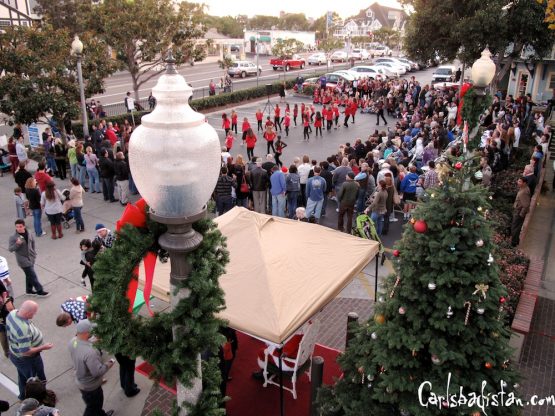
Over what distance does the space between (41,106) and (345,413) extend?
14772 millimetres

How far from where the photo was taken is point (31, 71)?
1584cm

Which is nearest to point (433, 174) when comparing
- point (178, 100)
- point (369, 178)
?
point (369, 178)

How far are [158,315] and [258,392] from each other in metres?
4.34

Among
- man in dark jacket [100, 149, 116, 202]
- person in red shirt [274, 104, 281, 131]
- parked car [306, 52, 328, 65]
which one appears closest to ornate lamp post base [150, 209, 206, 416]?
man in dark jacket [100, 149, 116, 202]

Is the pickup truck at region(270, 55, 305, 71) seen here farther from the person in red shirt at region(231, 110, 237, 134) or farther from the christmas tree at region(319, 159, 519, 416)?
the christmas tree at region(319, 159, 519, 416)

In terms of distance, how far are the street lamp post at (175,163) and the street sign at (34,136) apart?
17.7 metres

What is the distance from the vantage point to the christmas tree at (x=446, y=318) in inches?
170

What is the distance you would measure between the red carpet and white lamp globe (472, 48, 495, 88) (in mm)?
5356

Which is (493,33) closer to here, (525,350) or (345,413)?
(525,350)

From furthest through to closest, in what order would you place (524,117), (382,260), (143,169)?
(524,117), (382,260), (143,169)

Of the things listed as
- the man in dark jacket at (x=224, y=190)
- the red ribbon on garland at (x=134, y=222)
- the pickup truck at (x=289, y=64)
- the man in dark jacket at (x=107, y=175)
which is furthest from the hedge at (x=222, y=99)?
the red ribbon on garland at (x=134, y=222)

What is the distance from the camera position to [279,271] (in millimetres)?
6387

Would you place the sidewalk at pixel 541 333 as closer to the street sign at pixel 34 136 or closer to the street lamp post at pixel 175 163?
the street lamp post at pixel 175 163

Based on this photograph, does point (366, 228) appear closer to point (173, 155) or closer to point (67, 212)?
point (67, 212)
